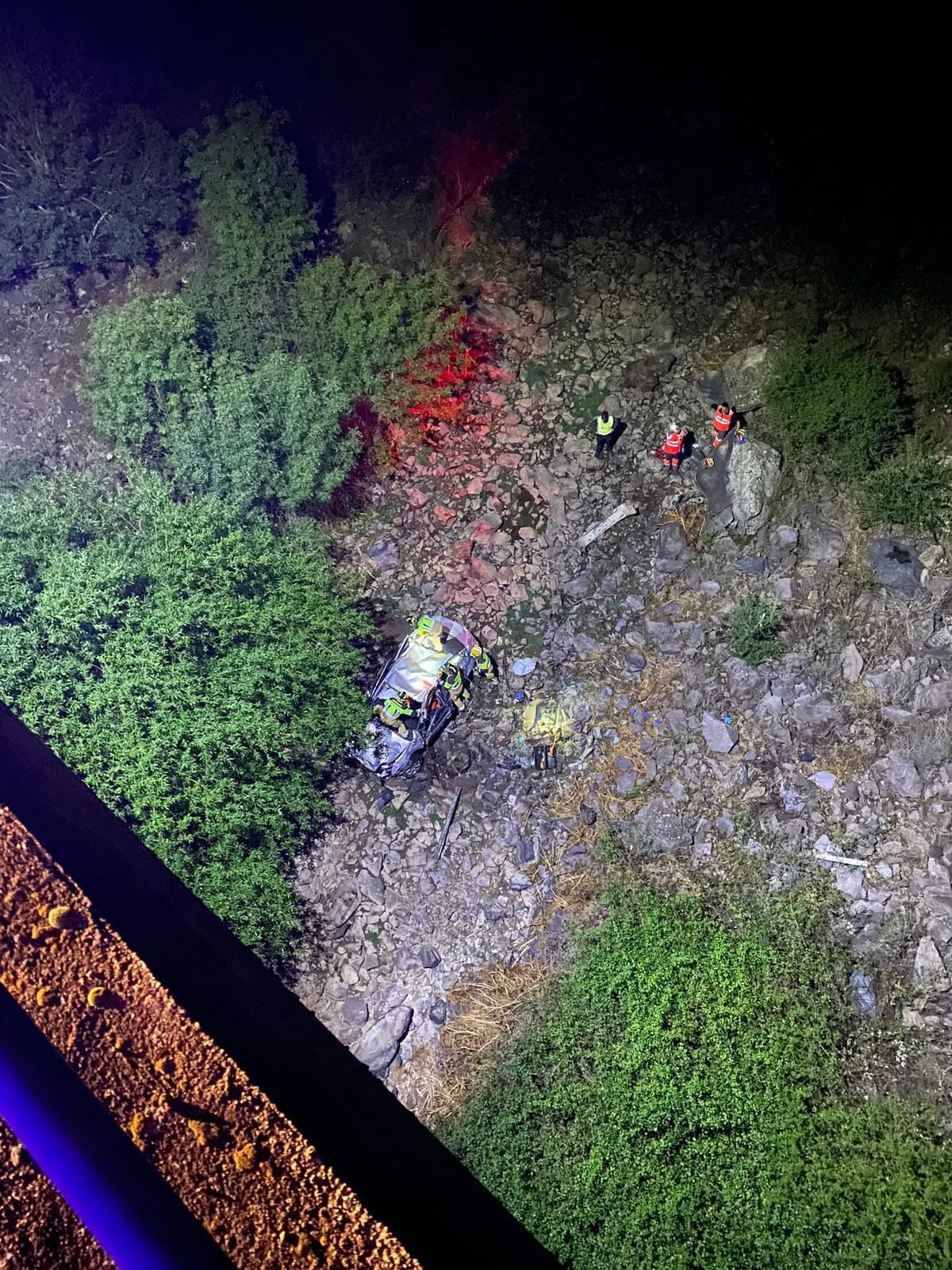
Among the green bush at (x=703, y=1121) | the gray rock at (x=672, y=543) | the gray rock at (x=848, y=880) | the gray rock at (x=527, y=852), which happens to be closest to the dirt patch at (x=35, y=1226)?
the green bush at (x=703, y=1121)

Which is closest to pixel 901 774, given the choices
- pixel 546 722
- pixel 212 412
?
pixel 546 722

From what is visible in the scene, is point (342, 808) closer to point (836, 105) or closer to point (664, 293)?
point (664, 293)

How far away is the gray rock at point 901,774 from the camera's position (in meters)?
7.59

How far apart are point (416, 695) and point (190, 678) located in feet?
7.83

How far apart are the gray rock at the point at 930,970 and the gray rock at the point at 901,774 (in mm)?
1380

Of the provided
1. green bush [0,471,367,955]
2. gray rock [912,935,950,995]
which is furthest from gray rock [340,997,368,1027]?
gray rock [912,935,950,995]

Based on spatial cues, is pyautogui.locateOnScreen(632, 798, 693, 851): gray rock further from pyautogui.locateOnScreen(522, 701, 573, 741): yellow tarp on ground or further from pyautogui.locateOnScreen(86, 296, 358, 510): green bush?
pyautogui.locateOnScreen(86, 296, 358, 510): green bush

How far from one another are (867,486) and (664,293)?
359 cm

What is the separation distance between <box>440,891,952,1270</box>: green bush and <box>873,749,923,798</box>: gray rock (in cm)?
153

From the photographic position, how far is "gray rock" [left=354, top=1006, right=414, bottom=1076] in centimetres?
754

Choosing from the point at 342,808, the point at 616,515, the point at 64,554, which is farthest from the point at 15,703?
the point at 616,515

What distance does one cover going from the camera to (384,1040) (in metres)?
7.59

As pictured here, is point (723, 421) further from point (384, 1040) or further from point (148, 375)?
point (384, 1040)

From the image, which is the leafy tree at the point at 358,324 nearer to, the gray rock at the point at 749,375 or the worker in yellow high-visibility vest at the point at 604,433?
the worker in yellow high-visibility vest at the point at 604,433
